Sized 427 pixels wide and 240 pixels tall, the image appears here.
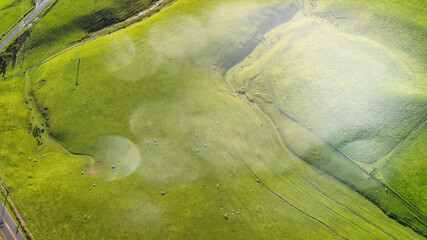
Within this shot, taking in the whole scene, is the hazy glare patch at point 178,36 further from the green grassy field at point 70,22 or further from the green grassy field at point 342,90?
the green grassy field at point 70,22

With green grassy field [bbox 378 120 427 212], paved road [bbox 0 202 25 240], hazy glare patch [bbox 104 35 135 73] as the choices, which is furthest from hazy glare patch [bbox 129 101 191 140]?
green grassy field [bbox 378 120 427 212]

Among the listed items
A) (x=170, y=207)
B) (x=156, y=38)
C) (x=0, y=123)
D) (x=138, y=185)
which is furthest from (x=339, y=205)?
(x=0, y=123)

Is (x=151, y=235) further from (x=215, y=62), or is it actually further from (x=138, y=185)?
(x=215, y=62)

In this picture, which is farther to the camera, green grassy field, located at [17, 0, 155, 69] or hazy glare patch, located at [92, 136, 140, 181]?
green grassy field, located at [17, 0, 155, 69]

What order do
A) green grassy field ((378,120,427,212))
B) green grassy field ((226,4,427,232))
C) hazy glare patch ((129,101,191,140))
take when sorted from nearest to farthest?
green grassy field ((378,120,427,212)), green grassy field ((226,4,427,232)), hazy glare patch ((129,101,191,140))

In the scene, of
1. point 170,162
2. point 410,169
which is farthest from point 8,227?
point 410,169

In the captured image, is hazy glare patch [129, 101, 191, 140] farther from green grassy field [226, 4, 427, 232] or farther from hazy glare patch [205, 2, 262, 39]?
hazy glare patch [205, 2, 262, 39]
